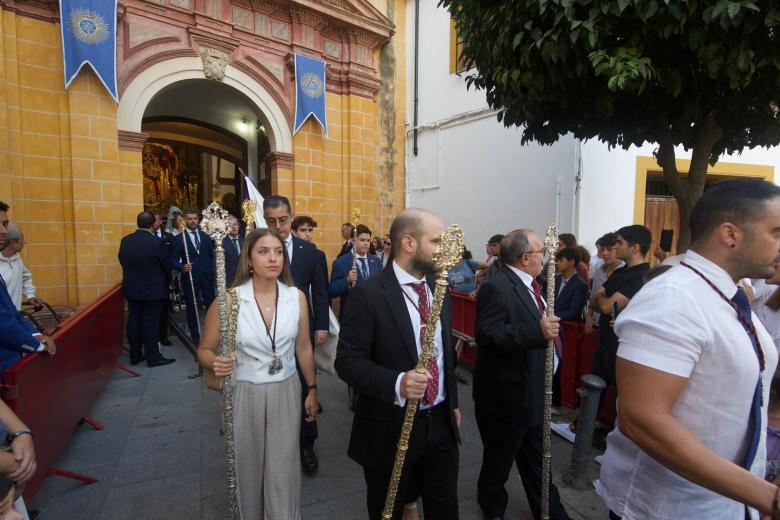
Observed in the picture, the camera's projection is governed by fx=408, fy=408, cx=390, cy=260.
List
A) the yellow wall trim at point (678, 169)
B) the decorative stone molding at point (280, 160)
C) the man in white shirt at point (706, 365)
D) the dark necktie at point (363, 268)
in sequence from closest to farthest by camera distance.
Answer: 1. the man in white shirt at point (706, 365)
2. the dark necktie at point (363, 268)
3. the yellow wall trim at point (678, 169)
4. the decorative stone molding at point (280, 160)

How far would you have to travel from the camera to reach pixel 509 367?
262 cm

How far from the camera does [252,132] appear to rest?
36.9ft

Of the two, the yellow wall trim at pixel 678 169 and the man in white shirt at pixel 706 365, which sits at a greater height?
the yellow wall trim at pixel 678 169

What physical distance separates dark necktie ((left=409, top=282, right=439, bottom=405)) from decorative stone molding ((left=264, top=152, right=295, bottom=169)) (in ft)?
26.2

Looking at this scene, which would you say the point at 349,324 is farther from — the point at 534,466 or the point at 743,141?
the point at 743,141

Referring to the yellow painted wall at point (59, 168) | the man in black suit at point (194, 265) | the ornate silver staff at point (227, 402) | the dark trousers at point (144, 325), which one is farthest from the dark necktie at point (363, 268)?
the yellow painted wall at point (59, 168)

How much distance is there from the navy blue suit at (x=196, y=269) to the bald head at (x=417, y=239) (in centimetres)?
Answer: 482

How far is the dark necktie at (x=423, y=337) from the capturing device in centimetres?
205

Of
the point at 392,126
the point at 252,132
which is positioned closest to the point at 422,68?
the point at 392,126

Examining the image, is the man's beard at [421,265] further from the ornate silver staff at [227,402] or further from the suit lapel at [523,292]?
the ornate silver staff at [227,402]

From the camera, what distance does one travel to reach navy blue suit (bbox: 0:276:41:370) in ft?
9.04

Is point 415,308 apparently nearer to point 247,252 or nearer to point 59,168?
point 247,252

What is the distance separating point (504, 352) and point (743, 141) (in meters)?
4.27

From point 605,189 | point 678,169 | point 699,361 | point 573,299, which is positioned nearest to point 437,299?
point 699,361
